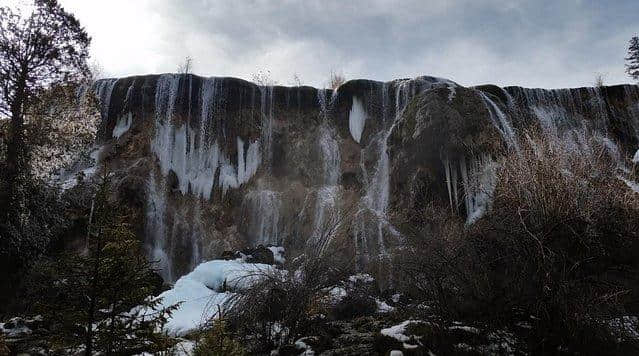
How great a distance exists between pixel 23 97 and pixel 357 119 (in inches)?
693

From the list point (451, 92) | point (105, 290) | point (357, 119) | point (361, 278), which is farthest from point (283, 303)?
point (357, 119)

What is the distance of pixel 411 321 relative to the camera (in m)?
13.1

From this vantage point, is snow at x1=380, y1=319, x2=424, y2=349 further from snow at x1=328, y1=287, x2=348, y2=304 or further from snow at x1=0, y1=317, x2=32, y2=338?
snow at x1=0, y1=317, x2=32, y2=338

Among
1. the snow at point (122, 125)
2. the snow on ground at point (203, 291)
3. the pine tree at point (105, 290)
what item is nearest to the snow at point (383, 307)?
the snow on ground at point (203, 291)

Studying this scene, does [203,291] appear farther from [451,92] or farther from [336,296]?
[451,92]

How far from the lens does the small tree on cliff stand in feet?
48.3

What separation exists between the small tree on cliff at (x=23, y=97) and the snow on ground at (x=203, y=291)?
4.38m

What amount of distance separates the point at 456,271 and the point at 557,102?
2103cm

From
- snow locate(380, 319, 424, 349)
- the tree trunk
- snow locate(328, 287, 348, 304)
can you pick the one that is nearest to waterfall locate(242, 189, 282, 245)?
snow locate(328, 287, 348, 304)

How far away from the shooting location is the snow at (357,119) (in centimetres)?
2912

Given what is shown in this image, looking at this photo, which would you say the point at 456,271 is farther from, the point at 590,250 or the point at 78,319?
the point at 78,319

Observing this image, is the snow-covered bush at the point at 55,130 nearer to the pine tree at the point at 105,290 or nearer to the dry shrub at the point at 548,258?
the pine tree at the point at 105,290

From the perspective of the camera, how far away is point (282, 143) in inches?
1155

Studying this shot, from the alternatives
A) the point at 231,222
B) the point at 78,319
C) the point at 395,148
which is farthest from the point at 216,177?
the point at 78,319
